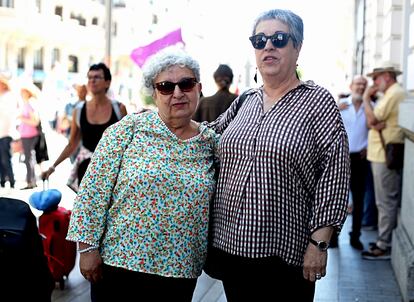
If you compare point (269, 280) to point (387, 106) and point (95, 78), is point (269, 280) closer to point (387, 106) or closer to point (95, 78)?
point (95, 78)

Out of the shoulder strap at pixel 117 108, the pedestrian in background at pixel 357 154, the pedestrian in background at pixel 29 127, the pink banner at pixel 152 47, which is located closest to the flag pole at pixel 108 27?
the pink banner at pixel 152 47

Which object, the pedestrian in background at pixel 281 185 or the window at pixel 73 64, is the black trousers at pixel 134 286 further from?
the window at pixel 73 64

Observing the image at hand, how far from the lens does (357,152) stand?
8.38 m

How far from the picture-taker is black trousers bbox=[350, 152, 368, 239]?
8281 mm

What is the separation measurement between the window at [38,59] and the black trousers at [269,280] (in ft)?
93.4

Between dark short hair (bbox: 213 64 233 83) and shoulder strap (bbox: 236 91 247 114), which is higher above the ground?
dark short hair (bbox: 213 64 233 83)

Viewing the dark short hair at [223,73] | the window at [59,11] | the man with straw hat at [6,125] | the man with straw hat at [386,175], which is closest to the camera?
the man with straw hat at [386,175]

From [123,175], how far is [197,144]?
0.40m

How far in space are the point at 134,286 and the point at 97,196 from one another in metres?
0.45

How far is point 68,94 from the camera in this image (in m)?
23.6

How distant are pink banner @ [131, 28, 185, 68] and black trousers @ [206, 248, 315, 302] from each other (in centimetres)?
662

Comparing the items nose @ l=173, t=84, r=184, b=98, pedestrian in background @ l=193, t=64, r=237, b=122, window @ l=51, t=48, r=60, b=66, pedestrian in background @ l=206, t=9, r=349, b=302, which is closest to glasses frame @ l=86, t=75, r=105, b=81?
pedestrian in background @ l=193, t=64, r=237, b=122

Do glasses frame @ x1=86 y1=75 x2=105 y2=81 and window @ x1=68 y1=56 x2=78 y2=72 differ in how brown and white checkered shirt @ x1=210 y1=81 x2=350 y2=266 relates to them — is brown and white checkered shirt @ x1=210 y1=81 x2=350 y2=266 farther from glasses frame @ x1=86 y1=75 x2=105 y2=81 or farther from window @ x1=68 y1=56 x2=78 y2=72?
window @ x1=68 y1=56 x2=78 y2=72

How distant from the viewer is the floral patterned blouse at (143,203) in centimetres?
323
